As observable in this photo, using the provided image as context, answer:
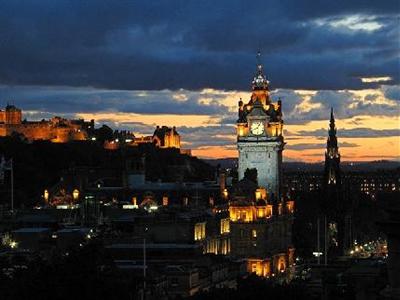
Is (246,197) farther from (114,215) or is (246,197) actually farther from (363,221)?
(363,221)

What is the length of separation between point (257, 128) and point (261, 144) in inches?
96.9

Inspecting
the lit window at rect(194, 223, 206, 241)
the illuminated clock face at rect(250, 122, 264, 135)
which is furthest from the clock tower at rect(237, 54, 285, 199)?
→ the lit window at rect(194, 223, 206, 241)

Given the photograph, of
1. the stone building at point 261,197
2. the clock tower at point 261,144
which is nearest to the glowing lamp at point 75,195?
the stone building at point 261,197

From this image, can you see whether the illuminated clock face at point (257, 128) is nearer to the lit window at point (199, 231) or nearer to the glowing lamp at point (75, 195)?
the glowing lamp at point (75, 195)

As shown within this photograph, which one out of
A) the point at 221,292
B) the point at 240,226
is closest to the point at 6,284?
the point at 221,292

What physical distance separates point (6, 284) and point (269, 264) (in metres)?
Result: 84.7

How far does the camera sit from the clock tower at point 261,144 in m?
161

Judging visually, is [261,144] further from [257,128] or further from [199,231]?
[199,231]

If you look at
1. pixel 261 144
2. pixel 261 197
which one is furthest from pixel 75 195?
pixel 261 144

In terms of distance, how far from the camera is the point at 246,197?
143500 millimetres

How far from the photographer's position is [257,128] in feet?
534

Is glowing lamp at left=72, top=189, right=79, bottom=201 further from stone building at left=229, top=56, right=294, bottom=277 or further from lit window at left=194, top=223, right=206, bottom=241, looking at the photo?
lit window at left=194, top=223, right=206, bottom=241

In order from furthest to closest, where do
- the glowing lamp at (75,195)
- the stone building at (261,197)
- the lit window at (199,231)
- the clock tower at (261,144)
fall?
the clock tower at (261,144) < the glowing lamp at (75,195) < the stone building at (261,197) < the lit window at (199,231)

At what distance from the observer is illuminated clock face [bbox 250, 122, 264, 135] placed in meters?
162
